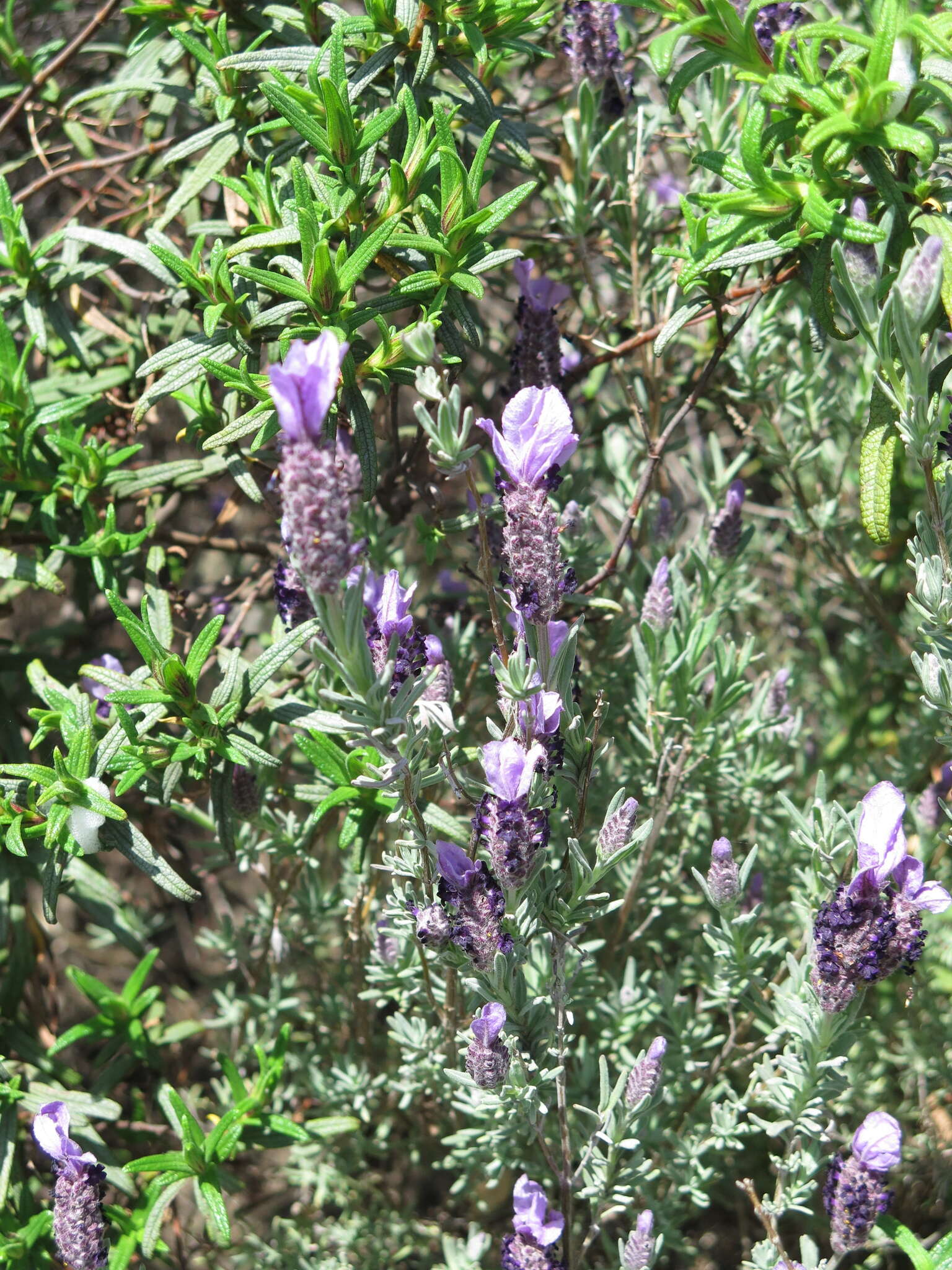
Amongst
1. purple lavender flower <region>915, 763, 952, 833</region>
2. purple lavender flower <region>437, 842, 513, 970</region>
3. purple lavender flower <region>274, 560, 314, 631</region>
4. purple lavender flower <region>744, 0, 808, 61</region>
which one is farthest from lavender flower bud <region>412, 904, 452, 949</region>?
purple lavender flower <region>744, 0, 808, 61</region>

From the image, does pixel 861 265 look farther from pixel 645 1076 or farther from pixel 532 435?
pixel 645 1076

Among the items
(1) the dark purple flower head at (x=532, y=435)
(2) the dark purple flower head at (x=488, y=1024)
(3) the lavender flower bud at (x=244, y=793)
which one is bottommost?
(3) the lavender flower bud at (x=244, y=793)

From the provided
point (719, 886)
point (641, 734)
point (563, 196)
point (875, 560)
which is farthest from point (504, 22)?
point (875, 560)

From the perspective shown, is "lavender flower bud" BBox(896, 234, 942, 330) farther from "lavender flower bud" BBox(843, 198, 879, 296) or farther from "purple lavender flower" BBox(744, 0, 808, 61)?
"purple lavender flower" BBox(744, 0, 808, 61)

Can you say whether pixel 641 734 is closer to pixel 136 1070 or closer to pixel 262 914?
pixel 262 914

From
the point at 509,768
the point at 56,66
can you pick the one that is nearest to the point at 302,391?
the point at 509,768

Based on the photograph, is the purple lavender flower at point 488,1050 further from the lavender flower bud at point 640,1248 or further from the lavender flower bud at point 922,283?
the lavender flower bud at point 922,283

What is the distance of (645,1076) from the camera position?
1.36 m

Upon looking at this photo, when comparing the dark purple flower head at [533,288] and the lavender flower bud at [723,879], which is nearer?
the lavender flower bud at [723,879]

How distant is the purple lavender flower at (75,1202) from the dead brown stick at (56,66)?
1714 mm

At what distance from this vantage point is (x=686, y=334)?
2338 mm

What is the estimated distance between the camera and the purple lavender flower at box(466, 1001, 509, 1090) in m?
1.22

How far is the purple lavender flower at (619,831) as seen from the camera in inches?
50.3

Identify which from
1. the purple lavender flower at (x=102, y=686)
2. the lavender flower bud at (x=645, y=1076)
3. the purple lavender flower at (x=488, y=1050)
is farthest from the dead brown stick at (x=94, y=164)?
the lavender flower bud at (x=645, y=1076)
